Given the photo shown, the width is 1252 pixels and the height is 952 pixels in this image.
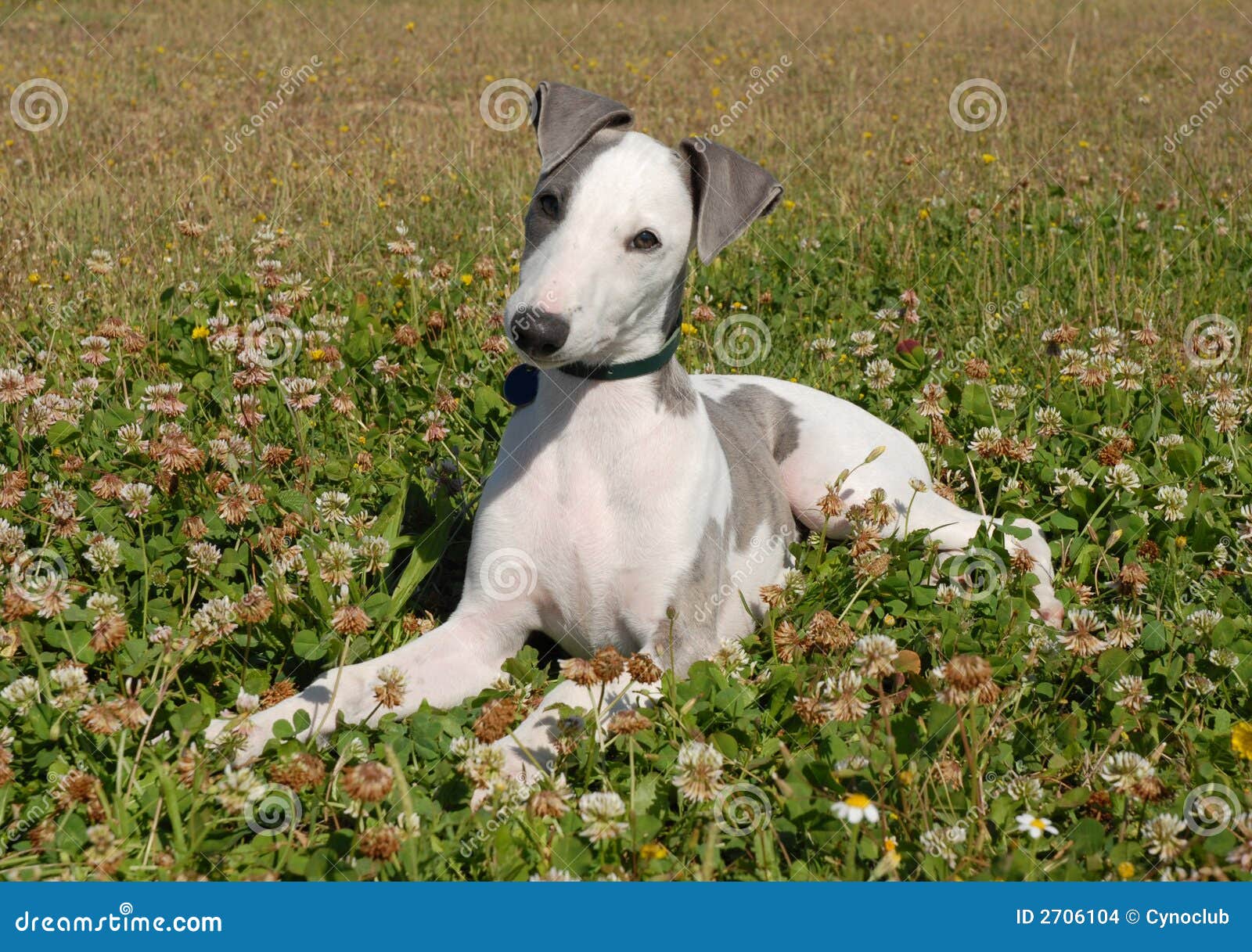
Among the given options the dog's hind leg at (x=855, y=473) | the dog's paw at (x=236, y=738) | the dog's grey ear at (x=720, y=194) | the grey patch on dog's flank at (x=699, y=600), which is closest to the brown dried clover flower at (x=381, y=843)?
the dog's paw at (x=236, y=738)

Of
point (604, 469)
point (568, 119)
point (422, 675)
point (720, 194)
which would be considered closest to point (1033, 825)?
point (604, 469)

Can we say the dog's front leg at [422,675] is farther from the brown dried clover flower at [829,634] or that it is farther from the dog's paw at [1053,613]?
the dog's paw at [1053,613]

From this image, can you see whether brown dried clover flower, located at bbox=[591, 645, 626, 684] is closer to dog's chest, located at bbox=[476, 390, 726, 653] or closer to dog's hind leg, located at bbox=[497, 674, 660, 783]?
dog's hind leg, located at bbox=[497, 674, 660, 783]

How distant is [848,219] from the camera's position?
789 cm

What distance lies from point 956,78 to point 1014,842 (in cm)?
1294

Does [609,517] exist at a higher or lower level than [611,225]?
lower

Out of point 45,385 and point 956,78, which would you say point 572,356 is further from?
point 956,78

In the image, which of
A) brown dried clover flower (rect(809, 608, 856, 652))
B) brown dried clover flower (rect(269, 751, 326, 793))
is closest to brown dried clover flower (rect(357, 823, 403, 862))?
brown dried clover flower (rect(269, 751, 326, 793))

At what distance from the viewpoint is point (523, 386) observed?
378 centimetres

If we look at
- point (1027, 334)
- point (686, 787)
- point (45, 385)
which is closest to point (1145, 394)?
point (1027, 334)

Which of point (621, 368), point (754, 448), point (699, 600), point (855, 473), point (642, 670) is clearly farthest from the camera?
point (855, 473)

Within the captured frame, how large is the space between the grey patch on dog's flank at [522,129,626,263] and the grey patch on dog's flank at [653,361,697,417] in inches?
22.2

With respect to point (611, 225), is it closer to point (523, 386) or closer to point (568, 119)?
point (568, 119)

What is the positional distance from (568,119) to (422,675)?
1.76 metres
